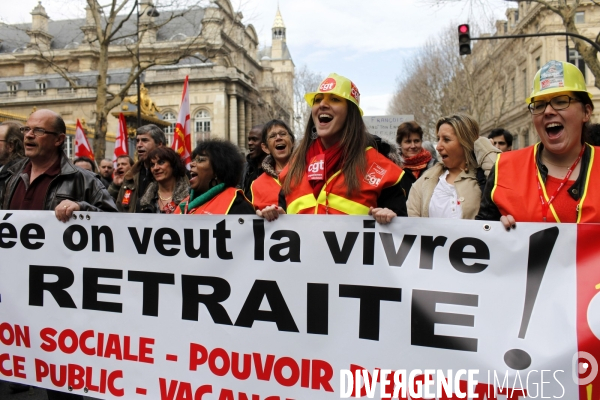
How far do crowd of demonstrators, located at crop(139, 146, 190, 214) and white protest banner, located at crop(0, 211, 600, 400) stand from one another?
1.42m

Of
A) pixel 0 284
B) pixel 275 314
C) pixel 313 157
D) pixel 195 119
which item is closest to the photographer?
pixel 275 314

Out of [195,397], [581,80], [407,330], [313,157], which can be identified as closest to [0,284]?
[195,397]

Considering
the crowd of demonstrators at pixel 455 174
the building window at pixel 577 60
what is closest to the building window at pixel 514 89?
the building window at pixel 577 60

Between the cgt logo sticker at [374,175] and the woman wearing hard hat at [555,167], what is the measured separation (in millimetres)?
558

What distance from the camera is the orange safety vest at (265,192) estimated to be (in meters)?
3.70

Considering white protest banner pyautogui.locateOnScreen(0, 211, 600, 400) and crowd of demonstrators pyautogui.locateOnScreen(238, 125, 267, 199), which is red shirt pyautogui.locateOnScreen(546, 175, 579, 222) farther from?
crowd of demonstrators pyautogui.locateOnScreen(238, 125, 267, 199)

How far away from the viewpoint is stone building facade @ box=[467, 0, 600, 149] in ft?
113

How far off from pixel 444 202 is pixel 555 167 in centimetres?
100

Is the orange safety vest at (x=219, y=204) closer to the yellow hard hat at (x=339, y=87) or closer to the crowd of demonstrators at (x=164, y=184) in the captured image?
the crowd of demonstrators at (x=164, y=184)

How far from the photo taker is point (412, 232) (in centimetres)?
263

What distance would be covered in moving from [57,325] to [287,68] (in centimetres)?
12572

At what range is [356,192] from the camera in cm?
282

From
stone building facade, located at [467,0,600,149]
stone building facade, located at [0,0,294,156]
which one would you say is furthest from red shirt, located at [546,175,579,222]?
stone building facade, located at [0,0,294,156]

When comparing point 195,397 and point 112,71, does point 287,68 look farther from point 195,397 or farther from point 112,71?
point 195,397
